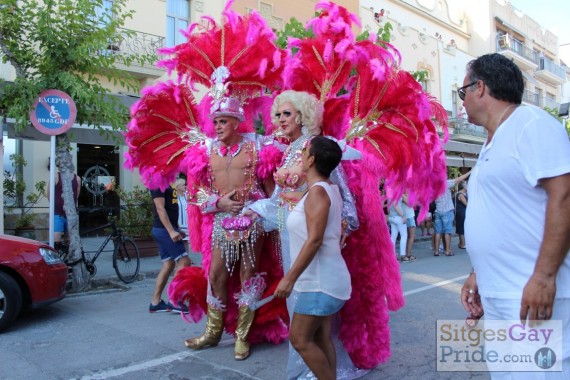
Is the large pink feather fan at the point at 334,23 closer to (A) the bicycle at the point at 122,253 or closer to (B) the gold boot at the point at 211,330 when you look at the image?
(B) the gold boot at the point at 211,330

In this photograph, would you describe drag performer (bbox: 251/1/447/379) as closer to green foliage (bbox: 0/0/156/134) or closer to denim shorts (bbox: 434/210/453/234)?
green foliage (bbox: 0/0/156/134)

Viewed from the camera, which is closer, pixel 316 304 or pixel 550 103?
pixel 316 304

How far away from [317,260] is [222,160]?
163 cm

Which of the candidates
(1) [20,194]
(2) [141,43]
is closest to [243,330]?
(1) [20,194]

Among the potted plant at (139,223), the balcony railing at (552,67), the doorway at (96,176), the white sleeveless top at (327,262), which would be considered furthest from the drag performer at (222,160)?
the balcony railing at (552,67)

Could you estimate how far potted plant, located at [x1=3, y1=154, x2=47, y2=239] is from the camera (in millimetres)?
10914

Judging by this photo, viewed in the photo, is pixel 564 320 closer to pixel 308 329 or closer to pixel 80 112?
pixel 308 329

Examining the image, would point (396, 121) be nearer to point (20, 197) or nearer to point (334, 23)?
point (334, 23)

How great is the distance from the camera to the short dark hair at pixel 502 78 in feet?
6.54

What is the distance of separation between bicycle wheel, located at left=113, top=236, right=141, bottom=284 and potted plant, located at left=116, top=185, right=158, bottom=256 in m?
2.13

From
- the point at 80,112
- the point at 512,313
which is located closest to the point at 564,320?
the point at 512,313

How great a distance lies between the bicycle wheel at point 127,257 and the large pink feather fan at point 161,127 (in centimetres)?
373

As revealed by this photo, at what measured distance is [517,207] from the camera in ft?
6.07

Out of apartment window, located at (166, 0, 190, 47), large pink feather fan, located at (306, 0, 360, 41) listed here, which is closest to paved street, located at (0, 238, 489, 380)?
large pink feather fan, located at (306, 0, 360, 41)
